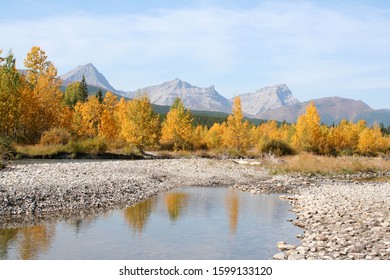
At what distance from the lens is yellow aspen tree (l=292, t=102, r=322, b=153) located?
66.4 metres

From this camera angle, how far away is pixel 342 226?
16.5 metres

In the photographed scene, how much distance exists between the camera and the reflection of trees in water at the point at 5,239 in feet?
41.9

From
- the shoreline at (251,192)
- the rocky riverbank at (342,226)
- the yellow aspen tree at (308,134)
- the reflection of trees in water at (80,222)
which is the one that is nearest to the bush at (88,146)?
the shoreline at (251,192)

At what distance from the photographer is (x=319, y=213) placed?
1956 cm

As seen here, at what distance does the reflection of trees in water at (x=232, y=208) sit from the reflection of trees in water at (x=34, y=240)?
7.10 meters

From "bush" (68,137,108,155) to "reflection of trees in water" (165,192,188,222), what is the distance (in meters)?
29.9

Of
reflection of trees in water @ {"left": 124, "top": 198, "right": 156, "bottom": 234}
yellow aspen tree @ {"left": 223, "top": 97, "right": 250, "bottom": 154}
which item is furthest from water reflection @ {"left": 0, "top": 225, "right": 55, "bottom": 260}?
yellow aspen tree @ {"left": 223, "top": 97, "right": 250, "bottom": 154}

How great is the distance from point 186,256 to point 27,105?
49.8 metres

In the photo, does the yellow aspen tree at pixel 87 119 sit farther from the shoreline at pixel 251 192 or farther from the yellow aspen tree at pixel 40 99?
the shoreline at pixel 251 192

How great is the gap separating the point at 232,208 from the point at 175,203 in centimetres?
333

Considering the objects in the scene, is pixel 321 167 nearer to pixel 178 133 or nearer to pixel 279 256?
pixel 178 133

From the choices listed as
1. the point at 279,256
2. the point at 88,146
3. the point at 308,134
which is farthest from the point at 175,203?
the point at 308,134
